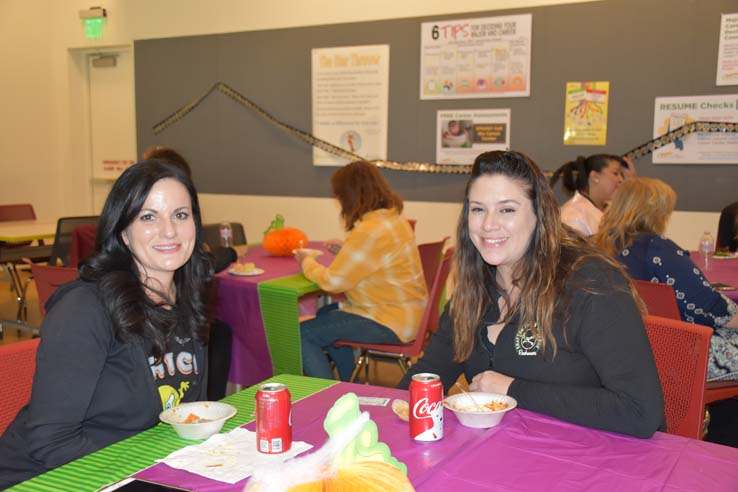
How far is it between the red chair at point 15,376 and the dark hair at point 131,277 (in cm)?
23

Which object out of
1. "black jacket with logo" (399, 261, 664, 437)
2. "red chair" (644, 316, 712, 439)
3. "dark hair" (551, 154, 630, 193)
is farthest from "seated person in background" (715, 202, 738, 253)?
"black jacket with logo" (399, 261, 664, 437)

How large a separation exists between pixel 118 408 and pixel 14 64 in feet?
27.4

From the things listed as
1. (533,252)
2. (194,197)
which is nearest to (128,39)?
Answer: (194,197)

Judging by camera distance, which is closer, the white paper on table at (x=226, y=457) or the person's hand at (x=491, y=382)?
the white paper on table at (x=226, y=457)

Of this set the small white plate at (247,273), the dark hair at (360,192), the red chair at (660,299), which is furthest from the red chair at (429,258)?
the red chair at (660,299)

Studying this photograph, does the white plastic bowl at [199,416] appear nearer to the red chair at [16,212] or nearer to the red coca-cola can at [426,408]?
the red coca-cola can at [426,408]

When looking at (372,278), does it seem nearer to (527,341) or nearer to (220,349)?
(220,349)

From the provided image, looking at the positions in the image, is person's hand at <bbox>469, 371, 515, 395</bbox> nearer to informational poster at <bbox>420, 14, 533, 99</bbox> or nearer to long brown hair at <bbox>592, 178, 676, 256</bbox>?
long brown hair at <bbox>592, 178, 676, 256</bbox>

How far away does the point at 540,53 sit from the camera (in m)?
5.84

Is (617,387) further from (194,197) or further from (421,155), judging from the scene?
(421,155)

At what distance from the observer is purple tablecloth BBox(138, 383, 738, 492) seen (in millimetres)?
1309

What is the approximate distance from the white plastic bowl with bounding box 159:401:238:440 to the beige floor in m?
1.38

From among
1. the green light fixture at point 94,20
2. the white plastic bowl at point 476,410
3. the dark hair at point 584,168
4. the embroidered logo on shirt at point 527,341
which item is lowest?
the white plastic bowl at point 476,410

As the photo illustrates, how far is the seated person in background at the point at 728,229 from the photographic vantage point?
4.93m
